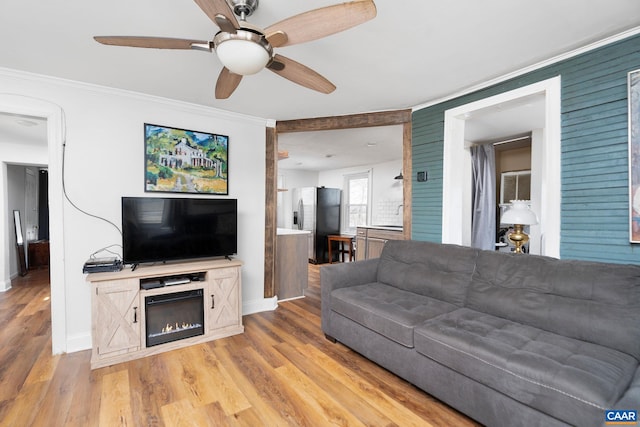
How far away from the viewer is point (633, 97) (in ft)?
6.08

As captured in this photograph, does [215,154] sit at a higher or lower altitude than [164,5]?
lower

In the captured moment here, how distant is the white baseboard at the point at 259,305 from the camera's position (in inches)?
140

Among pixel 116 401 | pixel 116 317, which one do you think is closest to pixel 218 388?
pixel 116 401

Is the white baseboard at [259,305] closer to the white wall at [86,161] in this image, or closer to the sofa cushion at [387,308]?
the sofa cushion at [387,308]

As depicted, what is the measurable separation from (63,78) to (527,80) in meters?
3.84

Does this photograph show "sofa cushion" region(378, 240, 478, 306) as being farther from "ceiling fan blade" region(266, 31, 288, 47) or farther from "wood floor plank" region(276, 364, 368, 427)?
"ceiling fan blade" region(266, 31, 288, 47)

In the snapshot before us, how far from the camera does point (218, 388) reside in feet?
6.80

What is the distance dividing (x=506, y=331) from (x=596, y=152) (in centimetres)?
137

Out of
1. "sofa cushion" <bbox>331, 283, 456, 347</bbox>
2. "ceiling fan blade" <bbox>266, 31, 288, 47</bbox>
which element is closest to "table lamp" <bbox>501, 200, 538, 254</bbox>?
"sofa cushion" <bbox>331, 283, 456, 347</bbox>

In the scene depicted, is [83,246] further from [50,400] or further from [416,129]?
[416,129]

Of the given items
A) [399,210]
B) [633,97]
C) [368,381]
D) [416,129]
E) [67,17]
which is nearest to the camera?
[67,17]

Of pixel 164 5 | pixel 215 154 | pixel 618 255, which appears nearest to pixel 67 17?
pixel 164 5

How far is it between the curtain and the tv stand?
3.63 meters

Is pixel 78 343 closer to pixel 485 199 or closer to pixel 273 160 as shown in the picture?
pixel 273 160
